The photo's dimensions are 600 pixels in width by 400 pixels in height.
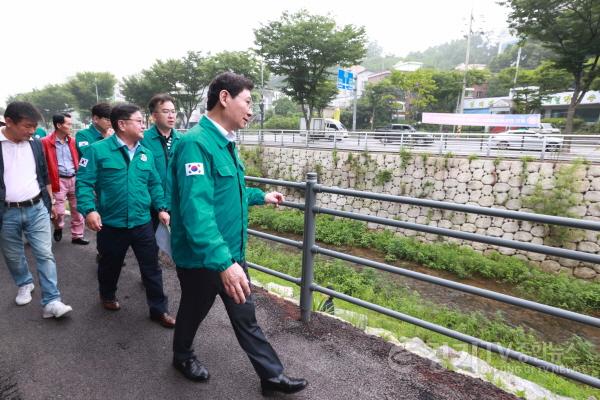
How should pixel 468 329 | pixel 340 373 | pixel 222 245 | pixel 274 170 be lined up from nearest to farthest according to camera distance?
pixel 222 245 < pixel 340 373 < pixel 468 329 < pixel 274 170

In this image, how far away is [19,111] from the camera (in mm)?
2615

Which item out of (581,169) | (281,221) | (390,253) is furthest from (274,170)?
(581,169)

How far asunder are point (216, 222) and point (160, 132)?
2.01m

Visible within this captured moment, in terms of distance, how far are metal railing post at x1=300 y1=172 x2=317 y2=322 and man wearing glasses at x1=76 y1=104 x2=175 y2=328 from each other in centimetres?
106

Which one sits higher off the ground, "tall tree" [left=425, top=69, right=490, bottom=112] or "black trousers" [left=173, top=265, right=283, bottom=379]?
"tall tree" [left=425, top=69, right=490, bottom=112]

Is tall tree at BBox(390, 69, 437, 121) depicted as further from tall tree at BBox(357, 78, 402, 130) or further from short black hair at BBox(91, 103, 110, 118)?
short black hair at BBox(91, 103, 110, 118)

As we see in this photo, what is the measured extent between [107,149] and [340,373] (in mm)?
2360

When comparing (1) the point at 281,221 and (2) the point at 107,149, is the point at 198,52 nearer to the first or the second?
(1) the point at 281,221

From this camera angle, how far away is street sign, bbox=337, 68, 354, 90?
22.2 m

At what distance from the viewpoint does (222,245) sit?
5.35 feet

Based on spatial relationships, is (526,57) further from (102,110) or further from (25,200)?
(25,200)

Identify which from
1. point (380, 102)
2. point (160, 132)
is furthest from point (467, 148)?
point (380, 102)

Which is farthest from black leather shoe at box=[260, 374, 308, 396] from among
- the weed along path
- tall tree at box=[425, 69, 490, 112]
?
tall tree at box=[425, 69, 490, 112]

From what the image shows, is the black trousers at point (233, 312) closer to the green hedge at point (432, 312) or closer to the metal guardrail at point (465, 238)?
the metal guardrail at point (465, 238)
